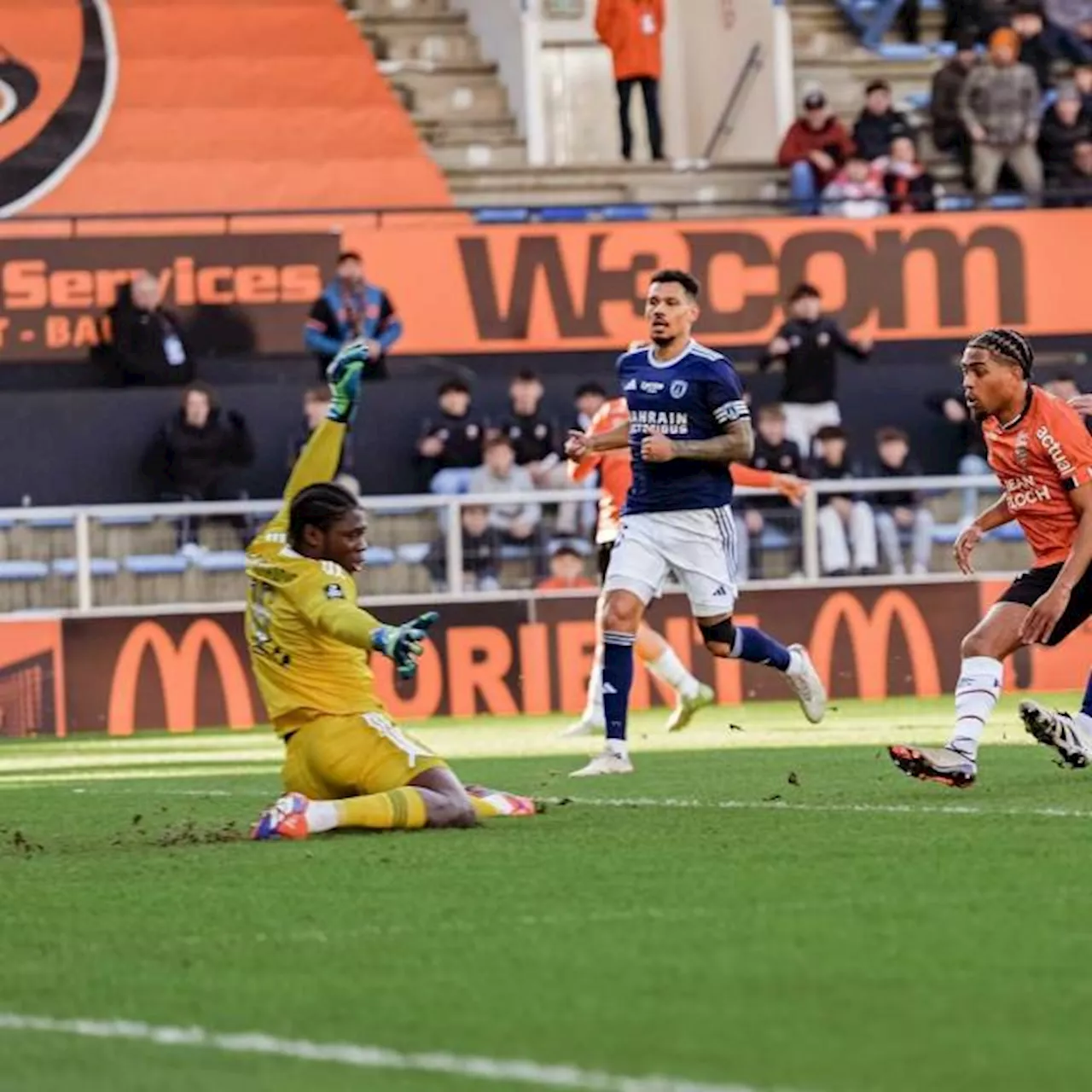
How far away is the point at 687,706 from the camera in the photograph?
685 inches

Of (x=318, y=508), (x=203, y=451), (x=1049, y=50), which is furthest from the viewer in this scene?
(x=1049, y=50)

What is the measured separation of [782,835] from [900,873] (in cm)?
146

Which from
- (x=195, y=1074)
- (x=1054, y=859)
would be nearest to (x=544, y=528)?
(x=1054, y=859)

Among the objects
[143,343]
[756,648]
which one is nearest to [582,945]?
[756,648]

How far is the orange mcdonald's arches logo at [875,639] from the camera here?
854 inches

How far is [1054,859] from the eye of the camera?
891 cm

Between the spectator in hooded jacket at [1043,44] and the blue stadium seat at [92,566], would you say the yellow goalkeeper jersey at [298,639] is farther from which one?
the spectator in hooded jacket at [1043,44]

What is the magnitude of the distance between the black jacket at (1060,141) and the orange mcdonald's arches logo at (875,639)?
22.7ft

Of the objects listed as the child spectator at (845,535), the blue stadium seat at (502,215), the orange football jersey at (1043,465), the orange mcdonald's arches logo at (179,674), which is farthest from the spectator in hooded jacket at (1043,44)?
the orange football jersey at (1043,465)

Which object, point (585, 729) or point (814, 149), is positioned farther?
point (814, 149)

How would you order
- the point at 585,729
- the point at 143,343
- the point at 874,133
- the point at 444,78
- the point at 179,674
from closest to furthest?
the point at 585,729 < the point at 179,674 < the point at 143,343 < the point at 874,133 < the point at 444,78

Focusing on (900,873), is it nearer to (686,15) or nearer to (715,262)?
(715,262)

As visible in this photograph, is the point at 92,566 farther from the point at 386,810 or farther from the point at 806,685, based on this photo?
the point at 386,810

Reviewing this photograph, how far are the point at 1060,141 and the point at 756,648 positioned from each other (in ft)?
46.0
